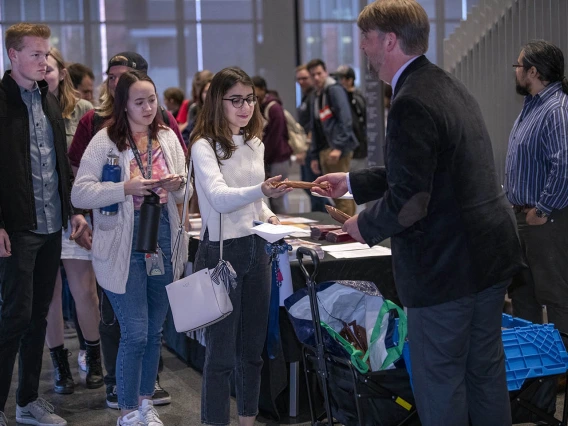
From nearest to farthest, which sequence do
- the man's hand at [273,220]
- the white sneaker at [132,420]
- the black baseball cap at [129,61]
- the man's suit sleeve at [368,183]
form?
the man's suit sleeve at [368,183] → the man's hand at [273,220] → the white sneaker at [132,420] → the black baseball cap at [129,61]

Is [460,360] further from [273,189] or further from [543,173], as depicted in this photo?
[543,173]

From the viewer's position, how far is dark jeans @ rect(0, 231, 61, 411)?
3.50m

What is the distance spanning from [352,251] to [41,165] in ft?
4.90

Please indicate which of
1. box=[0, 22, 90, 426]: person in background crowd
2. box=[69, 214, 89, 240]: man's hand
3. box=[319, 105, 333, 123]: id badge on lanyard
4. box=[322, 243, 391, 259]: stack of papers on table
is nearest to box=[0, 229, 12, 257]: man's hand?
box=[0, 22, 90, 426]: person in background crowd

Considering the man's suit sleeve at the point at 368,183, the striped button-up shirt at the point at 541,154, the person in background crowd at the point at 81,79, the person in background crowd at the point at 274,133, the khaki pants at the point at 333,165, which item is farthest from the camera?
the person in background crowd at the point at 274,133

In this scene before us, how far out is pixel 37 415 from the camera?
3852 millimetres

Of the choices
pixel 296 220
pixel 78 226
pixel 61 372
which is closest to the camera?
pixel 78 226

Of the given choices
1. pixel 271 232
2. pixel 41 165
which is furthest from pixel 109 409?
pixel 271 232

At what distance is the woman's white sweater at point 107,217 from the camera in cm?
338

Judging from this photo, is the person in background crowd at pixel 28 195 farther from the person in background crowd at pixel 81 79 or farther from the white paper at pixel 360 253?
the person in background crowd at pixel 81 79

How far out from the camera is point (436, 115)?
240 cm

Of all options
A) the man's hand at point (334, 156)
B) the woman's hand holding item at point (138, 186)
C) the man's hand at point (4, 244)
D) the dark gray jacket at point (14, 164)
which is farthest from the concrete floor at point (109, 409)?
the man's hand at point (334, 156)

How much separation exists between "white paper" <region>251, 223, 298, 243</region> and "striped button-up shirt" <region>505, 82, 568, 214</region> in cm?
144

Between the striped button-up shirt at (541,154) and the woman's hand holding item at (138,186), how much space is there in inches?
71.1
